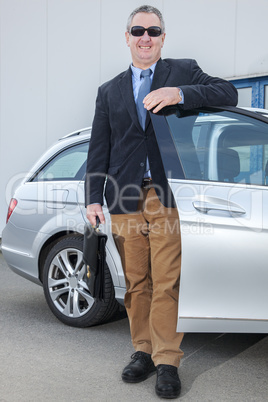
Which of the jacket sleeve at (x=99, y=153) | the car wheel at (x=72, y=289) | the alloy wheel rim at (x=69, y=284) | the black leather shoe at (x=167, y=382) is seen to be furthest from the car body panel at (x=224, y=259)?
the alloy wheel rim at (x=69, y=284)

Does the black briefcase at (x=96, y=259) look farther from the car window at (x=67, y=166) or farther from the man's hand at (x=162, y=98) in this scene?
the car window at (x=67, y=166)

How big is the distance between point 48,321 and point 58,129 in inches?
180

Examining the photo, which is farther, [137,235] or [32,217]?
[32,217]

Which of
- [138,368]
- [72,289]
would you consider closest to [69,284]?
[72,289]

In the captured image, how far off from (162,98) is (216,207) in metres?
0.65

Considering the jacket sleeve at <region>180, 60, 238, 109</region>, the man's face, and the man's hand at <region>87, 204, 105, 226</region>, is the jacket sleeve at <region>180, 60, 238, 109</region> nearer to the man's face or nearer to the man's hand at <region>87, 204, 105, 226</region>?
the man's face

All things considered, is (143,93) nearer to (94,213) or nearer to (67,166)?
(94,213)

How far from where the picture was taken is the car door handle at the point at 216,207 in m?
2.89

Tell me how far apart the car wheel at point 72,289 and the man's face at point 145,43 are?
1505 mm

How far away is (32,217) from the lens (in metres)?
4.30

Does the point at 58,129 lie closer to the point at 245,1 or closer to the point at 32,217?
the point at 245,1

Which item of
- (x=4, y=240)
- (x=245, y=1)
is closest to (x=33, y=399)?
(x=4, y=240)

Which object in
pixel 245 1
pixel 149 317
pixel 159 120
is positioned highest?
pixel 245 1

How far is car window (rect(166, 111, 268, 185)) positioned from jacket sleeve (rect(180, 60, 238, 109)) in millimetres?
105
